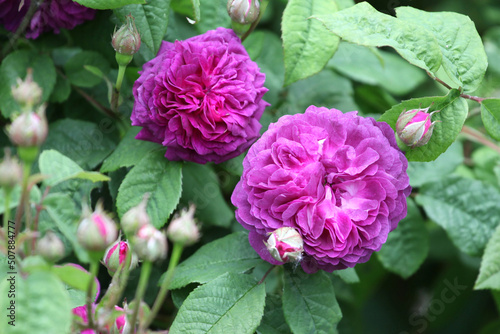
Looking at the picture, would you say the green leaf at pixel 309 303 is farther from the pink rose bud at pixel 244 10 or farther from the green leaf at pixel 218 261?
the pink rose bud at pixel 244 10

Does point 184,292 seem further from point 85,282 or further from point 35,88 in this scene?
point 35,88

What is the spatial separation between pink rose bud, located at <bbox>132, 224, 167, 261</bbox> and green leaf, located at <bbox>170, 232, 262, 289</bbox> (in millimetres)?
295

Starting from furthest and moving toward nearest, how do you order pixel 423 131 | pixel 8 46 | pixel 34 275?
1. pixel 8 46
2. pixel 423 131
3. pixel 34 275

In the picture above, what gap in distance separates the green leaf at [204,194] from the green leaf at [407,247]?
1.16 ft

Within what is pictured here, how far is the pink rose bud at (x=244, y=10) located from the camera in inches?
35.9

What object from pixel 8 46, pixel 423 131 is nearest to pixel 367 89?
pixel 423 131

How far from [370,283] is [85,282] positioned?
115cm

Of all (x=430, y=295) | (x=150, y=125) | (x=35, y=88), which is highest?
(x=35, y=88)

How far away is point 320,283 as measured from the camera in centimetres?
90

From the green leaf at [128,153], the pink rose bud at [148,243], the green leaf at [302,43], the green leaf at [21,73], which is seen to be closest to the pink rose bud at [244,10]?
the green leaf at [302,43]

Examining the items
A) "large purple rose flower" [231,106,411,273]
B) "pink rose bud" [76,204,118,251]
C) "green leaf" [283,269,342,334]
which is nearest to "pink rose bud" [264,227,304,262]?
"large purple rose flower" [231,106,411,273]

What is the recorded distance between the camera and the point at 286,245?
2.47 feet

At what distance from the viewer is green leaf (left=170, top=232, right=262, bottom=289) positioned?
34.8 inches

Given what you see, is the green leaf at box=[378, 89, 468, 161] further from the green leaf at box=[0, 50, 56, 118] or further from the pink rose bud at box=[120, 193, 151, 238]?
the green leaf at box=[0, 50, 56, 118]
